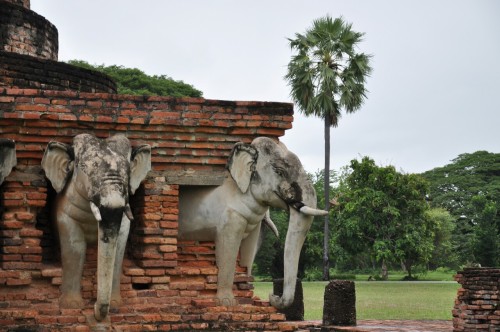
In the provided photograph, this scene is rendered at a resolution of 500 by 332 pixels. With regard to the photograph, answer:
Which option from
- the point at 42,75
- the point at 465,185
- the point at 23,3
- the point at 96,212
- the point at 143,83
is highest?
the point at 143,83

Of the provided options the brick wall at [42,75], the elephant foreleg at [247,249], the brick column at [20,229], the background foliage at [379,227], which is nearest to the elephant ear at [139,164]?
the brick column at [20,229]

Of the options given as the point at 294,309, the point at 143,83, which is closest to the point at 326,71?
the point at 143,83

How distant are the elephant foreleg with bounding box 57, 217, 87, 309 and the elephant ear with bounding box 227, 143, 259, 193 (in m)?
1.43

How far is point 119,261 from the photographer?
782 cm

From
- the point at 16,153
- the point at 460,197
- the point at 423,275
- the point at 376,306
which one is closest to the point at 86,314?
the point at 16,153

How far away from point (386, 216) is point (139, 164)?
3455 cm

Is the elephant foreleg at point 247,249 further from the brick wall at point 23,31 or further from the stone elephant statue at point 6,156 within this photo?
the brick wall at point 23,31

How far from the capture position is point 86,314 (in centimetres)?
770

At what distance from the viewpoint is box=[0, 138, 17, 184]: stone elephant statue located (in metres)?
7.71

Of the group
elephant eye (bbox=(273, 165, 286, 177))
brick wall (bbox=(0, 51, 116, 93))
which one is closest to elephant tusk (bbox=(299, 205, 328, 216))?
elephant eye (bbox=(273, 165, 286, 177))

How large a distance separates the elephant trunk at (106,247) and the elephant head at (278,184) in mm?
1421

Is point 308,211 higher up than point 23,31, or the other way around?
point 23,31

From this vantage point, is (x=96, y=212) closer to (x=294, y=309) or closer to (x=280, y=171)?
(x=280, y=171)

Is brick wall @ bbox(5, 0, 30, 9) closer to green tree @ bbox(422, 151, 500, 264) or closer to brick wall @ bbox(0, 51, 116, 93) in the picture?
brick wall @ bbox(0, 51, 116, 93)
